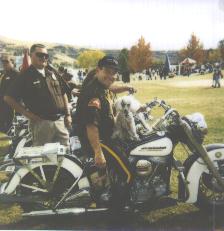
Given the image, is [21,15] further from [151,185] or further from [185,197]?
[185,197]

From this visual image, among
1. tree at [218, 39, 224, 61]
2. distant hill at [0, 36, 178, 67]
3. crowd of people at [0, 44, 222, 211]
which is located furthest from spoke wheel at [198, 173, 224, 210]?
distant hill at [0, 36, 178, 67]

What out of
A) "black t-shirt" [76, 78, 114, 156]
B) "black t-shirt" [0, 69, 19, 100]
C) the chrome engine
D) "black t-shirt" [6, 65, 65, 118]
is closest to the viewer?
"black t-shirt" [76, 78, 114, 156]

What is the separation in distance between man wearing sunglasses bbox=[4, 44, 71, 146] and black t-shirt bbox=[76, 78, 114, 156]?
665 mm

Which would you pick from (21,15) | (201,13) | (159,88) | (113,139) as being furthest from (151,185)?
(159,88)

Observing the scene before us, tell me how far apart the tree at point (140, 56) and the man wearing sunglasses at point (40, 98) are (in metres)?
0.93

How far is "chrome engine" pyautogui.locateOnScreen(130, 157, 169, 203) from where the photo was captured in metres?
3.40

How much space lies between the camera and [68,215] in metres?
3.59

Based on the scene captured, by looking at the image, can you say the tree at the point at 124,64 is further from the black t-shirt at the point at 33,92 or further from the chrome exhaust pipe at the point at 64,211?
the chrome exhaust pipe at the point at 64,211

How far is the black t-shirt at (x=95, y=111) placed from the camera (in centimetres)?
320

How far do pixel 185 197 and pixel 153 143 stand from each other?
583 millimetres

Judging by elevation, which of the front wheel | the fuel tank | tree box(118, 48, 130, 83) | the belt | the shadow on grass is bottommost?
the shadow on grass

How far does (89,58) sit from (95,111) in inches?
57.5

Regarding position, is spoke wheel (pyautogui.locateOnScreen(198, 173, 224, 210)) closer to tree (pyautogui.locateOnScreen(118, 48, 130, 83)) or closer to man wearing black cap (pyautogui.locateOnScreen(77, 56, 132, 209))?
man wearing black cap (pyautogui.locateOnScreen(77, 56, 132, 209))

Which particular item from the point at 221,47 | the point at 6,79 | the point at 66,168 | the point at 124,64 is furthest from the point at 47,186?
the point at 221,47
